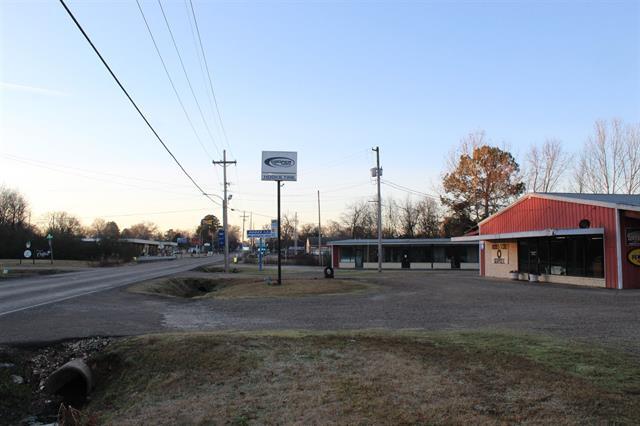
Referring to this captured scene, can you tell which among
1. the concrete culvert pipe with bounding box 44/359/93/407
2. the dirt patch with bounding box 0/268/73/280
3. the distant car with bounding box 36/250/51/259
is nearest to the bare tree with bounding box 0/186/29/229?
the distant car with bounding box 36/250/51/259

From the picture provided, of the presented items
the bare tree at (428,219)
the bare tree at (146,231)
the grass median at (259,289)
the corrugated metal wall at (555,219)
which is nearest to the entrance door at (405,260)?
the corrugated metal wall at (555,219)

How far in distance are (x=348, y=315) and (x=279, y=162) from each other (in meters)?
14.2

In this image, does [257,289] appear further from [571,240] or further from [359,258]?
[359,258]

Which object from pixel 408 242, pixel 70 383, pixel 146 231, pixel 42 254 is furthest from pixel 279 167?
pixel 146 231

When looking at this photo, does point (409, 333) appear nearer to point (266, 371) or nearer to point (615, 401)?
point (266, 371)

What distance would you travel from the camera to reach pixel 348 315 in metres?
13.4

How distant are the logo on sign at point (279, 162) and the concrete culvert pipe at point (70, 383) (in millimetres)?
19085

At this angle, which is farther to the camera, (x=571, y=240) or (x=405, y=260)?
(x=405, y=260)

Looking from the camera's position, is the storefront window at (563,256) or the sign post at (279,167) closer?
the storefront window at (563,256)

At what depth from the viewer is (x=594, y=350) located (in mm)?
7430

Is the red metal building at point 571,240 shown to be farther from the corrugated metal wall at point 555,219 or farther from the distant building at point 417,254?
the distant building at point 417,254

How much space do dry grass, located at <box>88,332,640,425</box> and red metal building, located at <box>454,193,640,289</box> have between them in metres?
17.4

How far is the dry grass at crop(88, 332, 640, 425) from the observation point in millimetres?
5043

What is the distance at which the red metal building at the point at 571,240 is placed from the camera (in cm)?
2261
